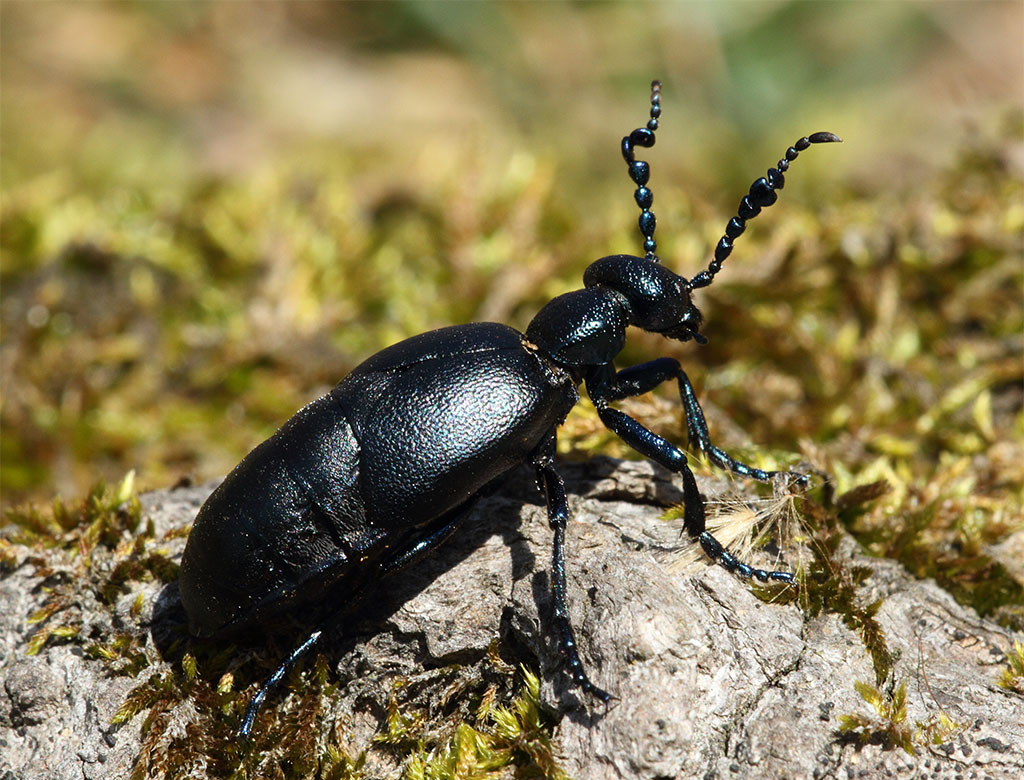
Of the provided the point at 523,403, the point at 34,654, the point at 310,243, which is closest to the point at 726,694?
the point at 523,403

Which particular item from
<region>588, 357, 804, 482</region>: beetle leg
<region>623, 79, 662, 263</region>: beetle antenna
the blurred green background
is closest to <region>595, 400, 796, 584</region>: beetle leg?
<region>588, 357, 804, 482</region>: beetle leg

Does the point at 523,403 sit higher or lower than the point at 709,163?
lower

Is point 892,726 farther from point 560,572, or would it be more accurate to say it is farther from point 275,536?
Result: point 275,536

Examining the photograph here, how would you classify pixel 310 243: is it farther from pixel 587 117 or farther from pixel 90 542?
pixel 587 117

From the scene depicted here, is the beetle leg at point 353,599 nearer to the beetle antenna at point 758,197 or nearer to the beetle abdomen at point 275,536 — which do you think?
the beetle abdomen at point 275,536

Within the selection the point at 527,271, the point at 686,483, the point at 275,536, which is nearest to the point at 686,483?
the point at 686,483

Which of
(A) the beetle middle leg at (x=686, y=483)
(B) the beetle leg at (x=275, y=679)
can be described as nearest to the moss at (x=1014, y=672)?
(A) the beetle middle leg at (x=686, y=483)

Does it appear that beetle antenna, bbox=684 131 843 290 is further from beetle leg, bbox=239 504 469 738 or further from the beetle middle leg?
beetle leg, bbox=239 504 469 738

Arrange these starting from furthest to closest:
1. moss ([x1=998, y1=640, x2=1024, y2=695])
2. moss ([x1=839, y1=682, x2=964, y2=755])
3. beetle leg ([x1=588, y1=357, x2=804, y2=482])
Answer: beetle leg ([x1=588, y1=357, x2=804, y2=482]) < moss ([x1=998, y1=640, x2=1024, y2=695]) < moss ([x1=839, y1=682, x2=964, y2=755])
